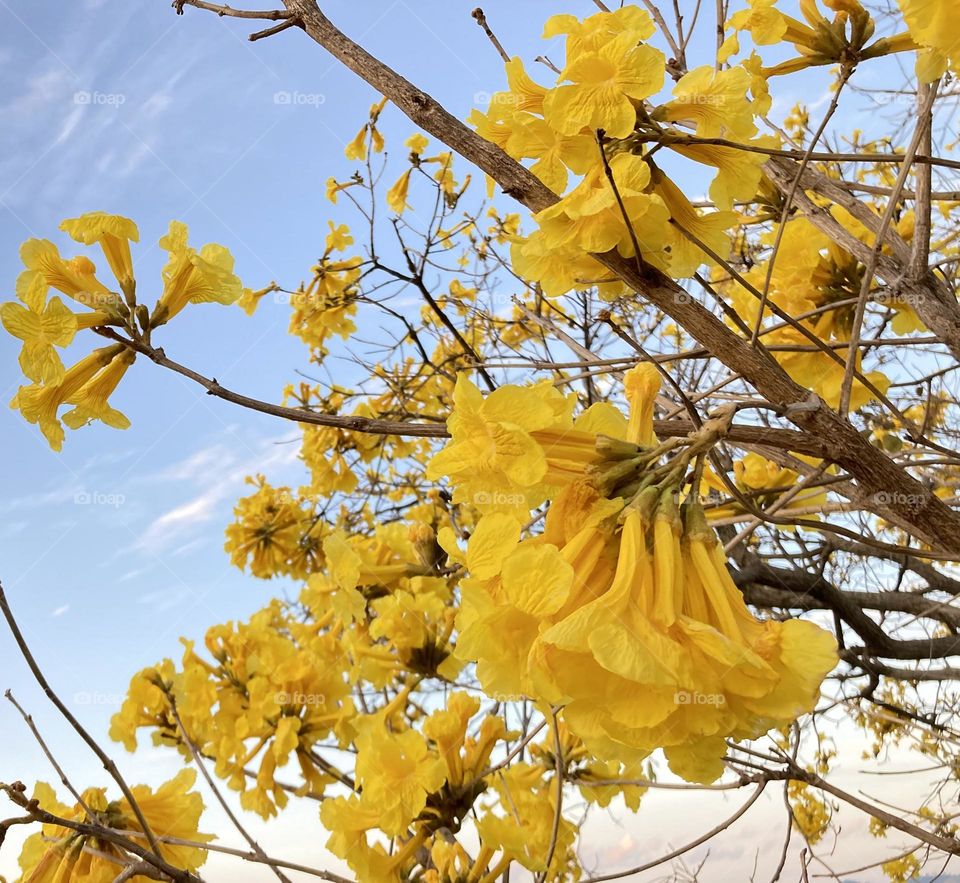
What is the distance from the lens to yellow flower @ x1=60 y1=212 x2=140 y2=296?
1683 mm

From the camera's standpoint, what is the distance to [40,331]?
1.58 metres

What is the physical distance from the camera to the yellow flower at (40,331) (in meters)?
1.56

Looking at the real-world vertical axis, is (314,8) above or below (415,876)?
above

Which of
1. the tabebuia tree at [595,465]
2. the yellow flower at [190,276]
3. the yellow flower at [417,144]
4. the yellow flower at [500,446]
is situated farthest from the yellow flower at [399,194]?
the yellow flower at [500,446]

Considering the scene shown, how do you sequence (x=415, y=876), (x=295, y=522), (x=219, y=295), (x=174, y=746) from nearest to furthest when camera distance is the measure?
(x=219, y=295)
(x=415, y=876)
(x=174, y=746)
(x=295, y=522)

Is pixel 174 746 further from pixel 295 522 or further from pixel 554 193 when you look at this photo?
pixel 554 193

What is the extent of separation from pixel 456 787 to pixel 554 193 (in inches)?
80.5

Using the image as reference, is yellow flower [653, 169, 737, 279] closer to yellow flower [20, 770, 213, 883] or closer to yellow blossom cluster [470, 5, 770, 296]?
yellow blossom cluster [470, 5, 770, 296]

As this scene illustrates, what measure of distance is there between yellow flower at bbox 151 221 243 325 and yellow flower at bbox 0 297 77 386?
0.18 meters

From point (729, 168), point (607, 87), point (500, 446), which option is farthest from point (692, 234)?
point (500, 446)

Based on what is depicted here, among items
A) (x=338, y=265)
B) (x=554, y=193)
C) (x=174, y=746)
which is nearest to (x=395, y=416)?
(x=338, y=265)

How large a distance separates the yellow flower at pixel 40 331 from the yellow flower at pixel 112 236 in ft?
0.55

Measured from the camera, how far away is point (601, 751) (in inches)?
43.9

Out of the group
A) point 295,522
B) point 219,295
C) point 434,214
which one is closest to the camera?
point 219,295
